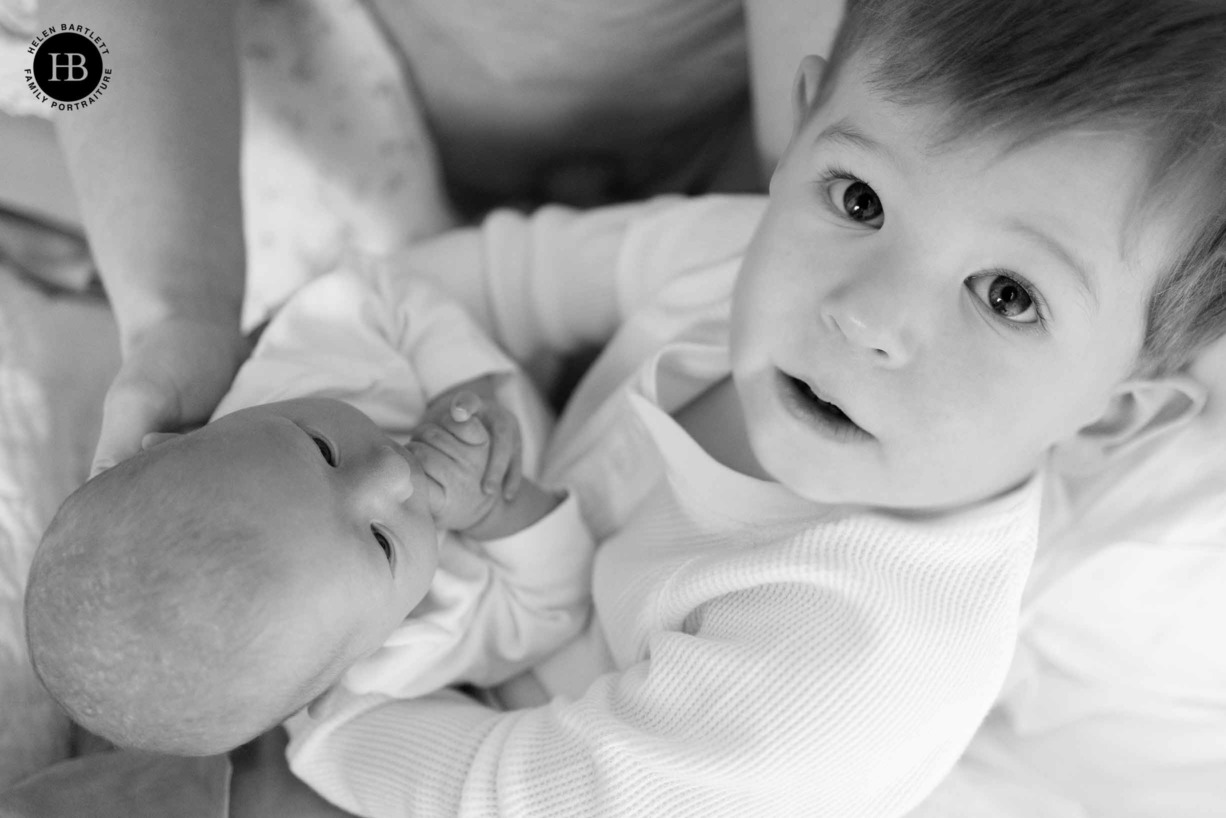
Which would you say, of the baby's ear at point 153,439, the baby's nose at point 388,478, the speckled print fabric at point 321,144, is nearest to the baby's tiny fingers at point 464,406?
the baby's nose at point 388,478

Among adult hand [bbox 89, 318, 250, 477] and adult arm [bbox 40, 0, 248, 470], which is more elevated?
adult arm [bbox 40, 0, 248, 470]

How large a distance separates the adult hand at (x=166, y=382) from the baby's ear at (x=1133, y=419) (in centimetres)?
80

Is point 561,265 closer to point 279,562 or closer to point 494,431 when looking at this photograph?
point 494,431

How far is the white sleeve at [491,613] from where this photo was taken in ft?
3.12

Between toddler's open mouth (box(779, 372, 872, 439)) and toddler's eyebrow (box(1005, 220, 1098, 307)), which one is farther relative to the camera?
toddler's open mouth (box(779, 372, 872, 439))

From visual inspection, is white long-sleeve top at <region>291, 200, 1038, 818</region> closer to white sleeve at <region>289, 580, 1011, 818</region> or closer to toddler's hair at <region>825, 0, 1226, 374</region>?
white sleeve at <region>289, 580, 1011, 818</region>

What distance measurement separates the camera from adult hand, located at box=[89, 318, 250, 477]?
91 centimetres

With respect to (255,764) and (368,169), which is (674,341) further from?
(255,764)

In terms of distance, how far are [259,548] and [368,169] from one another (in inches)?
26.6

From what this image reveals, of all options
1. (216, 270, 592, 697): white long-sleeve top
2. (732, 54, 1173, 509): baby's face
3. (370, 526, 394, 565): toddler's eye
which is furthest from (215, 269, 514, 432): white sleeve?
(732, 54, 1173, 509): baby's face

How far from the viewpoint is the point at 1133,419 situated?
890 millimetres

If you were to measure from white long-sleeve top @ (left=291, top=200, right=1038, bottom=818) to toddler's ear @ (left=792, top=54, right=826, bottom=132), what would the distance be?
0.20m

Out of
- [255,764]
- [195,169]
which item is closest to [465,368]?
[195,169]

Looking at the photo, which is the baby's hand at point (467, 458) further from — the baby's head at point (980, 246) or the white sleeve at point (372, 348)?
the baby's head at point (980, 246)
